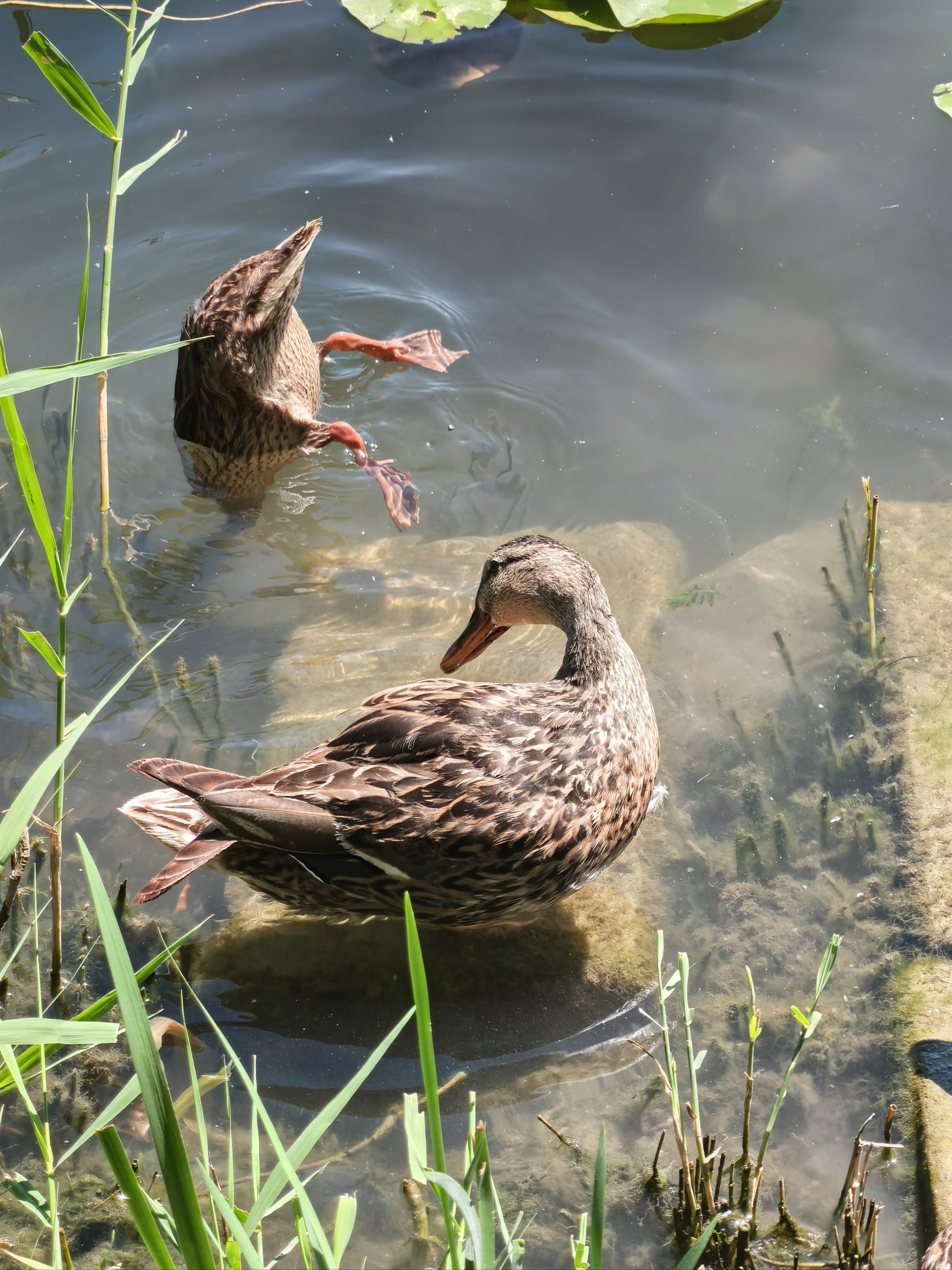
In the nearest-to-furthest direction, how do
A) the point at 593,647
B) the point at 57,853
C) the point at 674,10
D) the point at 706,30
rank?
the point at 57,853 → the point at 593,647 → the point at 674,10 → the point at 706,30

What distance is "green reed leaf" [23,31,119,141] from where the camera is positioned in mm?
2730

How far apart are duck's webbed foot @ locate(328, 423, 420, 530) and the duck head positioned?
2.88 ft

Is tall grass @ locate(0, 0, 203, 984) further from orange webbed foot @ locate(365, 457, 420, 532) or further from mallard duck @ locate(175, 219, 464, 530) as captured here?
orange webbed foot @ locate(365, 457, 420, 532)

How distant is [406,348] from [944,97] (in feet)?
10.0

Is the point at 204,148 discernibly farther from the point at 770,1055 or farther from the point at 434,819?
the point at 770,1055

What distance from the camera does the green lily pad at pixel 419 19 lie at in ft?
21.0

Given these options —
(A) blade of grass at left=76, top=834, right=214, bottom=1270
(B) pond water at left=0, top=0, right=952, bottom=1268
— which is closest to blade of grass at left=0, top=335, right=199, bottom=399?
(A) blade of grass at left=76, top=834, right=214, bottom=1270

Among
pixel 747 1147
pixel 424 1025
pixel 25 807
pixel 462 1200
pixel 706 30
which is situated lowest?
pixel 747 1147

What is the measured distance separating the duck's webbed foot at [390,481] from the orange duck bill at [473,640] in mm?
821

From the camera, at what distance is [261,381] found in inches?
192

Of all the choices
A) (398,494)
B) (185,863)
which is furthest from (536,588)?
(185,863)

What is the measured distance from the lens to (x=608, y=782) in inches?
125

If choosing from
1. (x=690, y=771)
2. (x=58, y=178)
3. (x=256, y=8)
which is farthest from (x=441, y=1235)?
(x=256, y=8)

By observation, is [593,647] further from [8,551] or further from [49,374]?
[49,374]
